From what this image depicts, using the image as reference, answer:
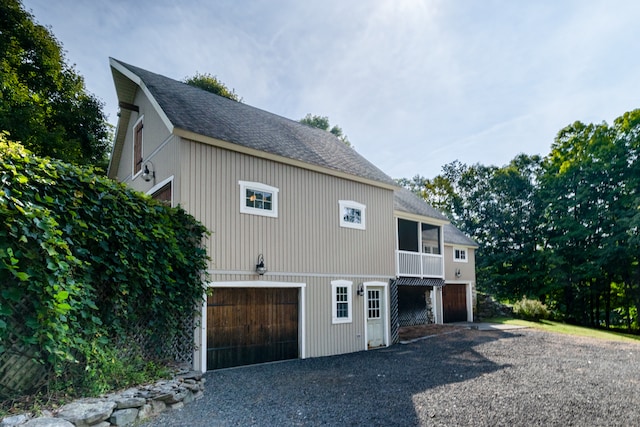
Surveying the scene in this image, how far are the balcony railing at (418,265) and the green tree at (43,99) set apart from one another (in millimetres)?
13313

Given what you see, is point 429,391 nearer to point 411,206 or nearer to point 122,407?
point 122,407

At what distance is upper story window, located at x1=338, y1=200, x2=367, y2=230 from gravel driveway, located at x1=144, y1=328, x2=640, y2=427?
3622mm

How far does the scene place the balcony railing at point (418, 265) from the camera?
1386 cm

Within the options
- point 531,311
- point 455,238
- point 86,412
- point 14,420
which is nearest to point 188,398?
point 86,412

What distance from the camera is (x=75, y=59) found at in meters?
17.2

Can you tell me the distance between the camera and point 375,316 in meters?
11.6

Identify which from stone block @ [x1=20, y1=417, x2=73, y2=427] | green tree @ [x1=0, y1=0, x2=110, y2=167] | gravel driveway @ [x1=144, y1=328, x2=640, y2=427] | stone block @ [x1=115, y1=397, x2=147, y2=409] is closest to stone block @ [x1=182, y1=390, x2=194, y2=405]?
gravel driveway @ [x1=144, y1=328, x2=640, y2=427]

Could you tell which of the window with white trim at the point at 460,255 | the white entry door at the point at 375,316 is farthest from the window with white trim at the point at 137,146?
the window with white trim at the point at 460,255

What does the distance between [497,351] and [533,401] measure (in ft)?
15.7

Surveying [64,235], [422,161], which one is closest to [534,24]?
[64,235]

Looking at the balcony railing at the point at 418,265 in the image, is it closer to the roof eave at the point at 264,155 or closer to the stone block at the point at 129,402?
the roof eave at the point at 264,155

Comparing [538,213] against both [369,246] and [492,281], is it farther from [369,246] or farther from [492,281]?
[369,246]

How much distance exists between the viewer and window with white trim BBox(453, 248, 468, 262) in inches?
759

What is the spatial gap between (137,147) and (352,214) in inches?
262
